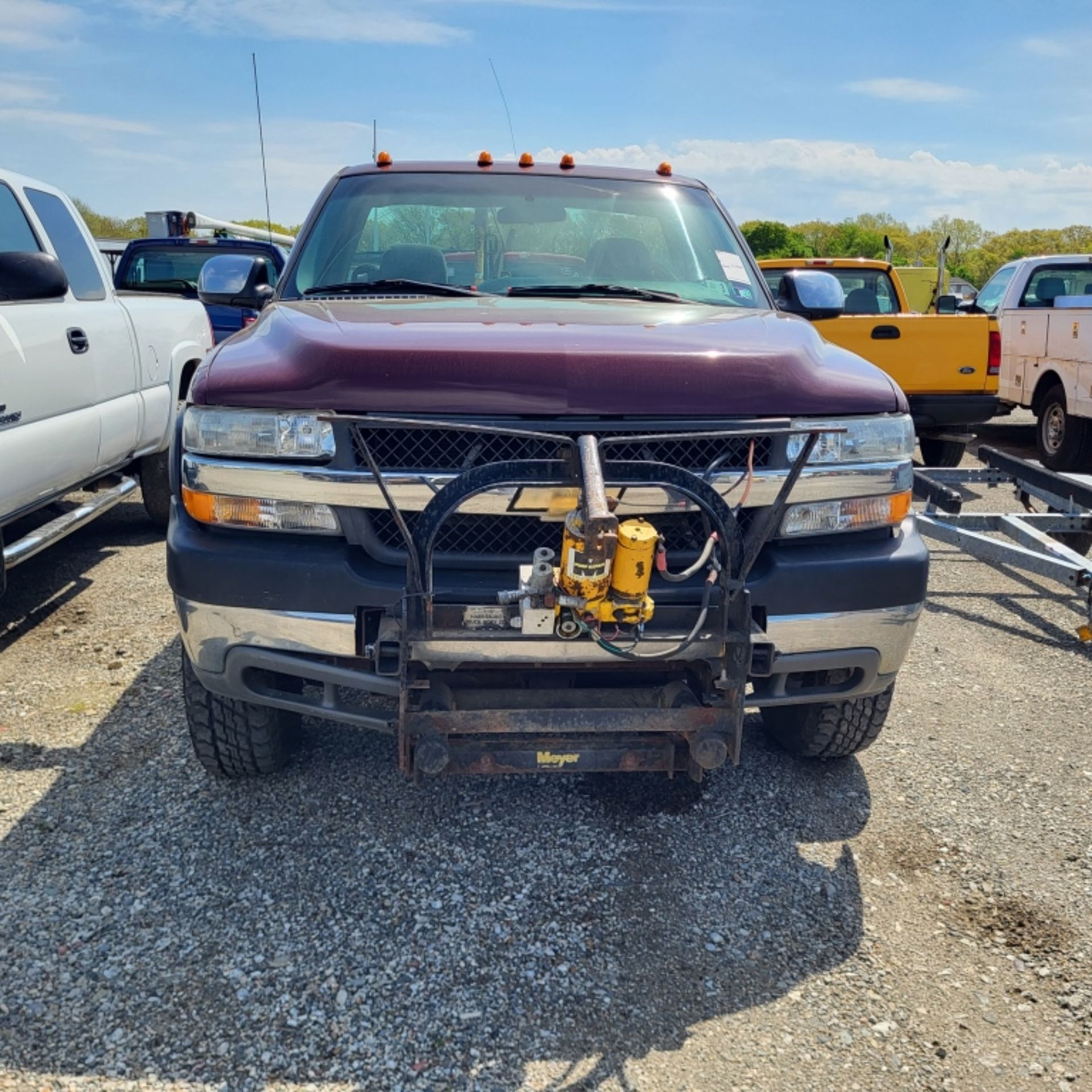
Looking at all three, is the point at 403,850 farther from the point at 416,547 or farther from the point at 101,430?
the point at 101,430

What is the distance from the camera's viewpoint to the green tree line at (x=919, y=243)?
33.9 m

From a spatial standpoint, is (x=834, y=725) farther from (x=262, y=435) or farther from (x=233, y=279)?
(x=233, y=279)

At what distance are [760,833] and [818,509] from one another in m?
1.07

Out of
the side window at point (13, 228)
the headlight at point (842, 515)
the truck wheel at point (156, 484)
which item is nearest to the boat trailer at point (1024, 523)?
the headlight at point (842, 515)

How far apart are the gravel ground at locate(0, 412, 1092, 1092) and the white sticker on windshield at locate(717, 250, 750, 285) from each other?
173 cm

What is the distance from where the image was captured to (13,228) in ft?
16.7

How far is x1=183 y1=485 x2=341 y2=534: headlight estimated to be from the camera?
2.66m

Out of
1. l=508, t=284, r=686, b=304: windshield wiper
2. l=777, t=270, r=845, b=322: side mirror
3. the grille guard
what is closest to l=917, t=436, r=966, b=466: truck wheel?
l=777, t=270, r=845, b=322: side mirror

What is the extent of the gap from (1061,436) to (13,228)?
8.77 meters

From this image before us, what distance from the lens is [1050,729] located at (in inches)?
160

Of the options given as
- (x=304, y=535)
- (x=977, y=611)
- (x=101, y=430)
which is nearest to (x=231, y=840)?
(x=304, y=535)

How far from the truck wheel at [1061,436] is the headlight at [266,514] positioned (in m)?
8.72

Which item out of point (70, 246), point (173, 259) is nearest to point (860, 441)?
point (70, 246)

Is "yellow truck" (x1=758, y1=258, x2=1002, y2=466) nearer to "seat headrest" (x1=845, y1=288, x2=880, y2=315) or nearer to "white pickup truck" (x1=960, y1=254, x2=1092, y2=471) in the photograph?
"seat headrest" (x1=845, y1=288, x2=880, y2=315)
